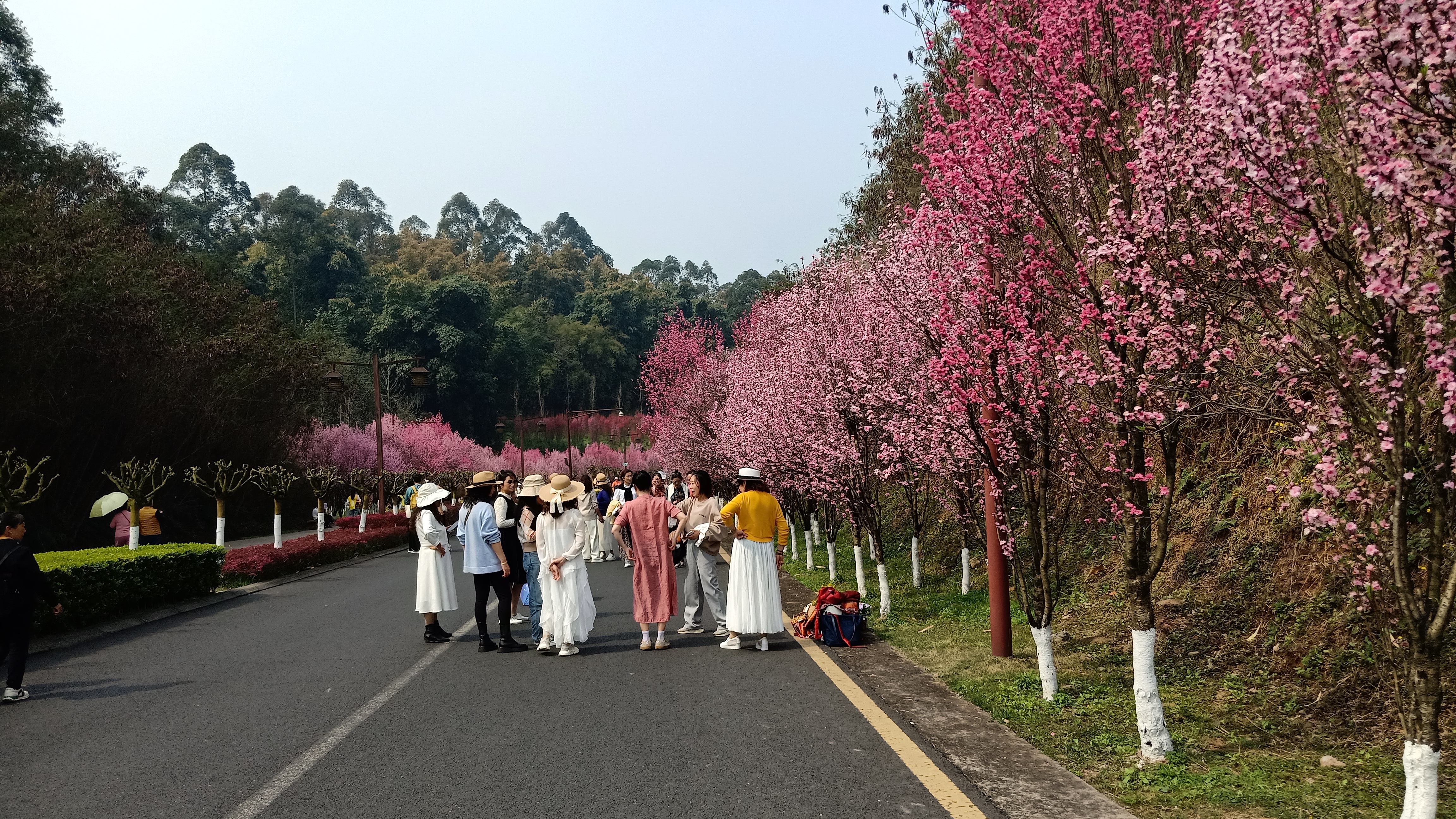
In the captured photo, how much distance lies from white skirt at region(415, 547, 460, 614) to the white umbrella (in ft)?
24.1

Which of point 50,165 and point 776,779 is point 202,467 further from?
point 776,779

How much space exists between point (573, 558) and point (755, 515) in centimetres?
189

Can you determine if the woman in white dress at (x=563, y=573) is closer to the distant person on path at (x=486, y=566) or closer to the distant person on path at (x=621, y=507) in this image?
the distant person on path at (x=486, y=566)

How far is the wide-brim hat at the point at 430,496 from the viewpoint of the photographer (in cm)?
1104

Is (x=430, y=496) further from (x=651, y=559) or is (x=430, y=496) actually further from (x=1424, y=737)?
(x=1424, y=737)

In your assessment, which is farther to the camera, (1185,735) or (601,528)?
(601,528)

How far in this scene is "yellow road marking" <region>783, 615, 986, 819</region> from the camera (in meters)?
4.96

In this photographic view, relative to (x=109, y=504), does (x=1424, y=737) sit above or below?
below

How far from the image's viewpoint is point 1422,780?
12.6 feet

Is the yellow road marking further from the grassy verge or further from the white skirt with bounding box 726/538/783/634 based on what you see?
the white skirt with bounding box 726/538/783/634

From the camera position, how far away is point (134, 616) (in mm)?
13852

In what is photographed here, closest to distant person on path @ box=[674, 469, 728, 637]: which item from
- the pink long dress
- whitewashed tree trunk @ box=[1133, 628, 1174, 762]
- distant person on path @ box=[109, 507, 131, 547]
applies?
the pink long dress

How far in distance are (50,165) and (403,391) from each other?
120 ft

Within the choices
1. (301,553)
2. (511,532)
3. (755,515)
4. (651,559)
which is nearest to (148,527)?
(301,553)
